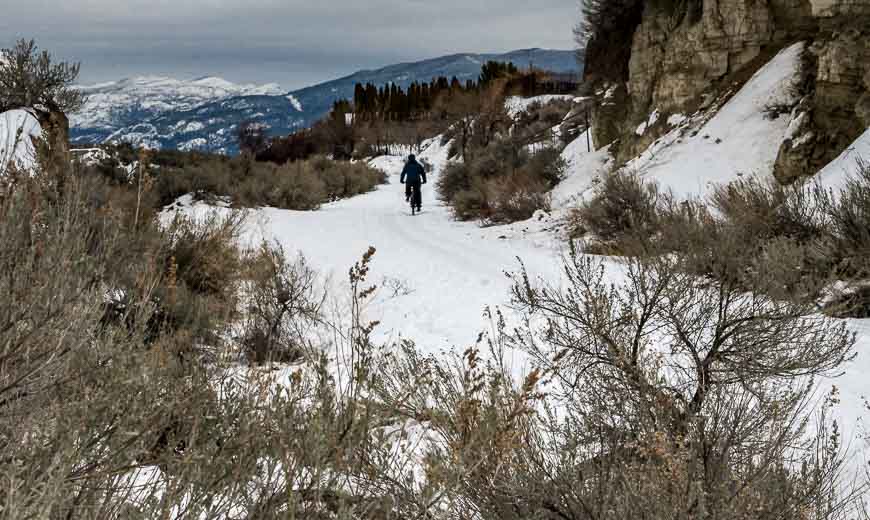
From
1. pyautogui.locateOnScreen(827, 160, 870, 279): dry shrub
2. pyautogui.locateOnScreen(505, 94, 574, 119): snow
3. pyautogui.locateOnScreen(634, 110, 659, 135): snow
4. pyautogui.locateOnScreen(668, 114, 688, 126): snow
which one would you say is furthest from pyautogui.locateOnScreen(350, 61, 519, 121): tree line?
pyautogui.locateOnScreen(827, 160, 870, 279): dry shrub

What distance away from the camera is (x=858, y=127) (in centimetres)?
844

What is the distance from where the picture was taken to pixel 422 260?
997 cm

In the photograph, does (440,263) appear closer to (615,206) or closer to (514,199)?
(615,206)

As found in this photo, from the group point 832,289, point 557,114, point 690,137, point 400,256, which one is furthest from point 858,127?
point 557,114

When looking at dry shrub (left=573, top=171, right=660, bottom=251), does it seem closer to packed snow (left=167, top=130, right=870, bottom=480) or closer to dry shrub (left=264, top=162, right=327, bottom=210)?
packed snow (left=167, top=130, right=870, bottom=480)

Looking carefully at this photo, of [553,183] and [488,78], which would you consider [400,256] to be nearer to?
[553,183]

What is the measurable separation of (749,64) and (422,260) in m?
8.39

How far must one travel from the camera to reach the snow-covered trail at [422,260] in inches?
259

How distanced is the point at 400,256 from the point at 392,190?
1801cm

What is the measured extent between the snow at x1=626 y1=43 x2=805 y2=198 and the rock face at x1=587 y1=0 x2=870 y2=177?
1.29ft

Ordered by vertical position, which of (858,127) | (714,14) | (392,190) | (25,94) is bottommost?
(392,190)

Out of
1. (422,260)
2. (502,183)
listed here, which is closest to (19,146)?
(422,260)

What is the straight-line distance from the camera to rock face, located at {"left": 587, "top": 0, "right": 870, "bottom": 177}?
8734mm

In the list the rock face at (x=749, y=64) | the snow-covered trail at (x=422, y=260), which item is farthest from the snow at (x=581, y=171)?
the snow-covered trail at (x=422, y=260)
